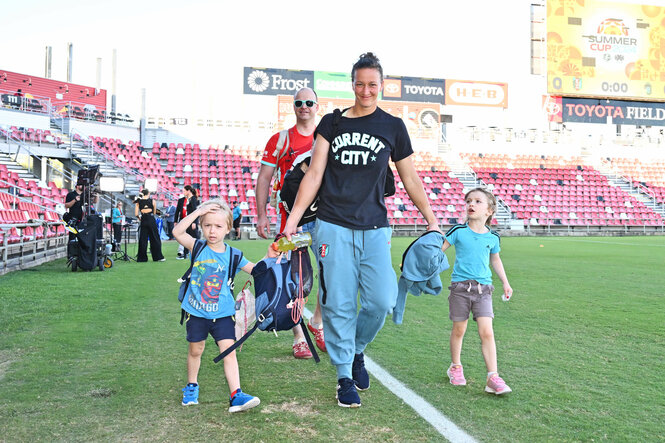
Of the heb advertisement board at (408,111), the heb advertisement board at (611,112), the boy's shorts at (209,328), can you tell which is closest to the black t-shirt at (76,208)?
the boy's shorts at (209,328)

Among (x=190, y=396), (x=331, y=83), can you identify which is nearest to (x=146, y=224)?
(x=190, y=396)

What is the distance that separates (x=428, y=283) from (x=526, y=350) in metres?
1.58

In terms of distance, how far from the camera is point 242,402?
314 centimetres

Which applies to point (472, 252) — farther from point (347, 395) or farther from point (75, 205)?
point (75, 205)

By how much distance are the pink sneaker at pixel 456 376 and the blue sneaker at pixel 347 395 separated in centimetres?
79

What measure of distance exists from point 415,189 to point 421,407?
4.44 ft

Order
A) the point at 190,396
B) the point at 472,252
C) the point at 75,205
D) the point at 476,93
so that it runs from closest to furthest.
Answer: the point at 190,396, the point at 472,252, the point at 75,205, the point at 476,93

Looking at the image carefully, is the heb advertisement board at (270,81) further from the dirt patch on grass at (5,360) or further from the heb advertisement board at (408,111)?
the dirt patch on grass at (5,360)

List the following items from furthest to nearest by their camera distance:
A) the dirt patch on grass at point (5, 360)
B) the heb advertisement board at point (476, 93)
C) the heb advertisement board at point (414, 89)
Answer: the heb advertisement board at point (476, 93)
the heb advertisement board at point (414, 89)
the dirt patch on grass at point (5, 360)

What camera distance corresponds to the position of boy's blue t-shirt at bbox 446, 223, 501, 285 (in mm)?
3750

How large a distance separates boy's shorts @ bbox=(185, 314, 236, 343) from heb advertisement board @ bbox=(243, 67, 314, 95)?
36397 mm

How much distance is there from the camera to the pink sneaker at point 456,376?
12.0 feet

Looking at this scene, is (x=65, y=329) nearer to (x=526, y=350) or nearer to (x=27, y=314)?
(x=27, y=314)

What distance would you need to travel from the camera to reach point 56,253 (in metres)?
13.6
